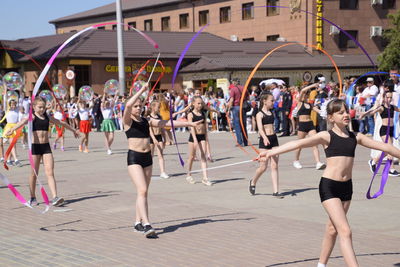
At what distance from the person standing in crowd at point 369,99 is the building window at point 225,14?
98.9 ft

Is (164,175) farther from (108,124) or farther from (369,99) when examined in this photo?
(369,99)

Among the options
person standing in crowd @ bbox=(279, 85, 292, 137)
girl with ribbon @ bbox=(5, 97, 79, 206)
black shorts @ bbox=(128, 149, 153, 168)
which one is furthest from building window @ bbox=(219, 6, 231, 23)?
black shorts @ bbox=(128, 149, 153, 168)

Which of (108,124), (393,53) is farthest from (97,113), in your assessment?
(393,53)

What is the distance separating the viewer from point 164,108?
21.8 m

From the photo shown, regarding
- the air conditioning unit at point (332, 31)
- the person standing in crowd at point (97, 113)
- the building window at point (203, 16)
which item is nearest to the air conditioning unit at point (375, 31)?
the air conditioning unit at point (332, 31)

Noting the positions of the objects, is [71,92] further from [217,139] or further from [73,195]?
[73,195]

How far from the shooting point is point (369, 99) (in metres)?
20.8

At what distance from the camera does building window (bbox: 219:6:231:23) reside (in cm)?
5125

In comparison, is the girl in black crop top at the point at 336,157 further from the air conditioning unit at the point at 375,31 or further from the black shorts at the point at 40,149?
the air conditioning unit at the point at 375,31

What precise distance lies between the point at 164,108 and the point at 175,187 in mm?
9939

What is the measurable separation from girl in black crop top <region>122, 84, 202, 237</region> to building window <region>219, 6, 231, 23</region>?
43.9m

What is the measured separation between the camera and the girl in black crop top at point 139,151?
8.01m

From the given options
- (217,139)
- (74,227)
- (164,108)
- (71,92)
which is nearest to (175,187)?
(74,227)

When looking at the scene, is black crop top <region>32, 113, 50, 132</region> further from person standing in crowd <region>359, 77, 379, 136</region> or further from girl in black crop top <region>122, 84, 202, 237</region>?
person standing in crowd <region>359, 77, 379, 136</region>
